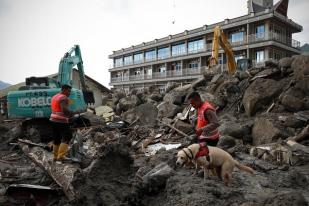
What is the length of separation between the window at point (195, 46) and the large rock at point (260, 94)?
92.4 ft

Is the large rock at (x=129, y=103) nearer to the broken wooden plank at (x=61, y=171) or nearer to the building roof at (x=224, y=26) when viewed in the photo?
the broken wooden plank at (x=61, y=171)

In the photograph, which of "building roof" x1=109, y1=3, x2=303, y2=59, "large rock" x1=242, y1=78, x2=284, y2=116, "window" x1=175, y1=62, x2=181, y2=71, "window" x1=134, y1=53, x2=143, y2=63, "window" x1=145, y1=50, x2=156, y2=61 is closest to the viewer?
"large rock" x1=242, y1=78, x2=284, y2=116

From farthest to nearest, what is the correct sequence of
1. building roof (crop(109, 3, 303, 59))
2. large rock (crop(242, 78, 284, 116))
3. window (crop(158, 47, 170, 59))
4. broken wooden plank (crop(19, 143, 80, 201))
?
window (crop(158, 47, 170, 59))
building roof (crop(109, 3, 303, 59))
large rock (crop(242, 78, 284, 116))
broken wooden plank (crop(19, 143, 80, 201))

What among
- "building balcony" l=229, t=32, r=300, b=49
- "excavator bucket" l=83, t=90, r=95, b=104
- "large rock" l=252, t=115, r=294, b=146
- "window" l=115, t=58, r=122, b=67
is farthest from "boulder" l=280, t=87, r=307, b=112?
"window" l=115, t=58, r=122, b=67

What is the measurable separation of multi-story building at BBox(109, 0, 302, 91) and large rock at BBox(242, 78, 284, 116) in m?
21.1

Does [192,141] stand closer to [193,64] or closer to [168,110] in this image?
[168,110]

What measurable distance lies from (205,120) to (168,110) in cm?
1100

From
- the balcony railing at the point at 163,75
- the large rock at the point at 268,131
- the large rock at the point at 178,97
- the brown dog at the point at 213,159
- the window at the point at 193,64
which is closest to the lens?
the brown dog at the point at 213,159

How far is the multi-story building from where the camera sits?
111 feet

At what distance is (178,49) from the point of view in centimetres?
4528

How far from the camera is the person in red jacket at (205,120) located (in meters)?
5.46

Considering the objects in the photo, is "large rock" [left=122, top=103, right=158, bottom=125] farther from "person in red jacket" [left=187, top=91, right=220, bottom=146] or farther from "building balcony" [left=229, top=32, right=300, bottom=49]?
"building balcony" [left=229, top=32, right=300, bottom=49]

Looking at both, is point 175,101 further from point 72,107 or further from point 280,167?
point 280,167

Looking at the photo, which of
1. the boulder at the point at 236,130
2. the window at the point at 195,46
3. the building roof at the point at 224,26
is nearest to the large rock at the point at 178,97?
the boulder at the point at 236,130
